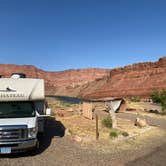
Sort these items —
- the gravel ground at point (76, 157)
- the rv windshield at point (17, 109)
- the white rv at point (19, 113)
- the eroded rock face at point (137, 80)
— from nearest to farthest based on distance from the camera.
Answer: the white rv at point (19, 113)
the gravel ground at point (76, 157)
the rv windshield at point (17, 109)
the eroded rock face at point (137, 80)

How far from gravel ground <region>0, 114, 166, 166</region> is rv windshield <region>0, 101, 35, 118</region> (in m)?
1.63

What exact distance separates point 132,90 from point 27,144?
103 meters

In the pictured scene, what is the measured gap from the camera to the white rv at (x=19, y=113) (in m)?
9.78

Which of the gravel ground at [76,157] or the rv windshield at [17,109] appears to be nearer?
the gravel ground at [76,157]

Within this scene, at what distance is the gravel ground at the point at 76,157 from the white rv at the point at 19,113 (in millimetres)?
486

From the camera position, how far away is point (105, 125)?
1898 cm

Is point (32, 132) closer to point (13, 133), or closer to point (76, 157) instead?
point (13, 133)

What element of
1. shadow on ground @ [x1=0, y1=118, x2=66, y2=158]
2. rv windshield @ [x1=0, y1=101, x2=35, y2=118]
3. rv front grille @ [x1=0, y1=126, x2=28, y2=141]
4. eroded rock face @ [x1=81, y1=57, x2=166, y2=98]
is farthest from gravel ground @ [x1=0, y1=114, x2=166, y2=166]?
eroded rock face @ [x1=81, y1=57, x2=166, y2=98]

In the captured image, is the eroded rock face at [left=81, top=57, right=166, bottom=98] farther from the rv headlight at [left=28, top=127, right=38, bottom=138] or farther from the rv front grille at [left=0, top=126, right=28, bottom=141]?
the rv front grille at [left=0, top=126, right=28, bottom=141]

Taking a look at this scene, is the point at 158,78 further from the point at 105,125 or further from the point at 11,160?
the point at 11,160

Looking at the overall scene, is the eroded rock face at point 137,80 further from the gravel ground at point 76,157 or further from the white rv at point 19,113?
the white rv at point 19,113

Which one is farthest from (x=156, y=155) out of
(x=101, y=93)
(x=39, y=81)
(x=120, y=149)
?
(x=101, y=93)

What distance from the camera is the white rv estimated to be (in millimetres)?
9781

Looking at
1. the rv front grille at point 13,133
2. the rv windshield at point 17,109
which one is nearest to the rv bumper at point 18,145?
the rv front grille at point 13,133
